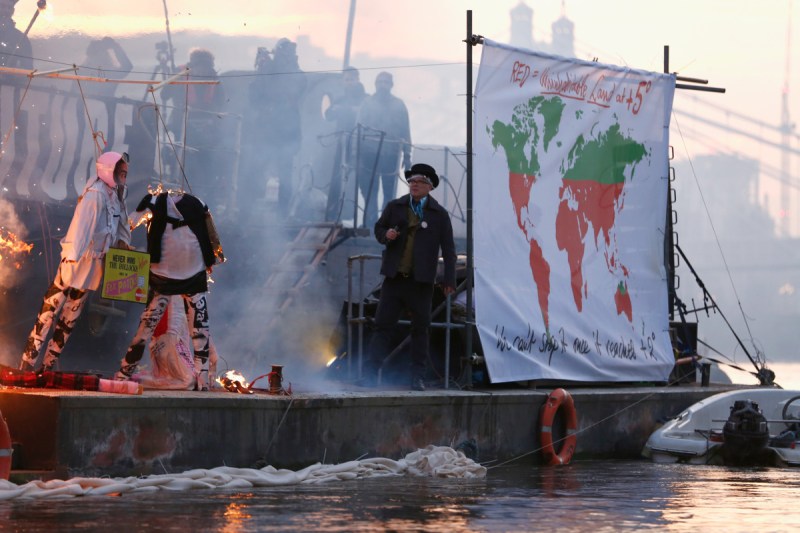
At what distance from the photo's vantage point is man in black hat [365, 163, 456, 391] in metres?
11.6

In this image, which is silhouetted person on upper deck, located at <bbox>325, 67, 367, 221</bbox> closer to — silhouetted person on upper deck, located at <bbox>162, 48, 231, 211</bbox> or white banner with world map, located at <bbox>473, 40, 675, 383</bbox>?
silhouetted person on upper deck, located at <bbox>162, 48, 231, 211</bbox>

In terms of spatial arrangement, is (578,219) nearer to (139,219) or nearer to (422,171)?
(422,171)

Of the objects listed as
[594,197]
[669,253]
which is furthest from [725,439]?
[669,253]

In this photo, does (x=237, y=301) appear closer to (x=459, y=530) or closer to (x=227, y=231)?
(x=227, y=231)

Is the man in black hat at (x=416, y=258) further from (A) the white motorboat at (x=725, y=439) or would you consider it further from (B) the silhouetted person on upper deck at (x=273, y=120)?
(B) the silhouetted person on upper deck at (x=273, y=120)

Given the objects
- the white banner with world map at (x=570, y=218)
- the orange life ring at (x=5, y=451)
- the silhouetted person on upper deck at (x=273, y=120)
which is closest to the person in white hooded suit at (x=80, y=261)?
the orange life ring at (x=5, y=451)

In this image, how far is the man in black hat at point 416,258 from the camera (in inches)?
458

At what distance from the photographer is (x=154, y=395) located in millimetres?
8930

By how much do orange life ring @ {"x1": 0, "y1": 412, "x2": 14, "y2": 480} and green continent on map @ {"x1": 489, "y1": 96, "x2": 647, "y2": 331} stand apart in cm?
616

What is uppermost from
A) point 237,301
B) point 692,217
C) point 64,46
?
point 692,217

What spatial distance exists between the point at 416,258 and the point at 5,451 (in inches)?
176

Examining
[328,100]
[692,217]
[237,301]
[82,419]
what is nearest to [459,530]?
[82,419]

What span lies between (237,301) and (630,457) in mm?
7006

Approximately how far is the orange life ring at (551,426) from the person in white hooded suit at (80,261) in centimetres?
419
